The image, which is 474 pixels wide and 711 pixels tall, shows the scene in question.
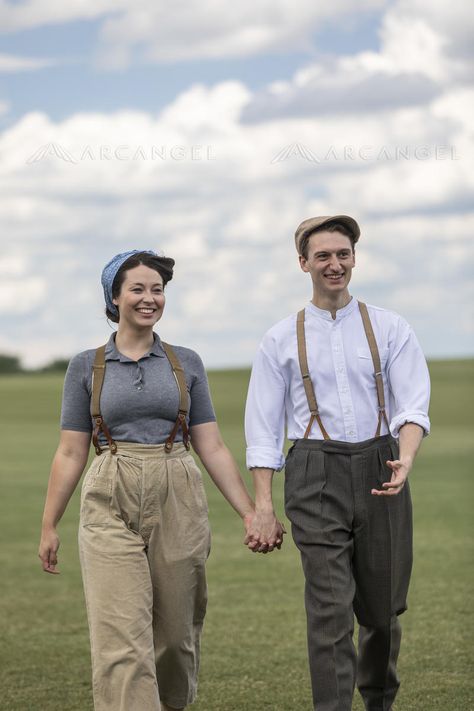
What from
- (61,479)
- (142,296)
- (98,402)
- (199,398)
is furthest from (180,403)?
(61,479)

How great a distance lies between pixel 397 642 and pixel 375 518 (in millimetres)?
712

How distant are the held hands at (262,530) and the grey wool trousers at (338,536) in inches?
3.7

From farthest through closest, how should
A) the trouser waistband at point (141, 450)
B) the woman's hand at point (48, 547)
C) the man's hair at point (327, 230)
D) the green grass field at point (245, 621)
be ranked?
the green grass field at point (245, 621) → the man's hair at point (327, 230) → the woman's hand at point (48, 547) → the trouser waistband at point (141, 450)

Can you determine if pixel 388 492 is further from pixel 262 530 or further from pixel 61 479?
pixel 61 479

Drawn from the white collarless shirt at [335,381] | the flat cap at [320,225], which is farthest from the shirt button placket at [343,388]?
the flat cap at [320,225]

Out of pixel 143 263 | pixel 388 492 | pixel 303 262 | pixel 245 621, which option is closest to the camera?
pixel 388 492

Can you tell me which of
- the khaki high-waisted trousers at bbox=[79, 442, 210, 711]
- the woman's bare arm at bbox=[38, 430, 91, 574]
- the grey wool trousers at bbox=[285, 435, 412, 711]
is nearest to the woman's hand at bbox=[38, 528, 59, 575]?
the woman's bare arm at bbox=[38, 430, 91, 574]

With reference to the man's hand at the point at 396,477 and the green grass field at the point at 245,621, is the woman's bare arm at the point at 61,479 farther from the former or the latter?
the green grass field at the point at 245,621

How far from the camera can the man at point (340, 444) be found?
228 inches

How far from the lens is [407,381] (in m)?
5.91

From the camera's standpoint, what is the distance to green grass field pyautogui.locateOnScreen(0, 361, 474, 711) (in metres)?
7.58

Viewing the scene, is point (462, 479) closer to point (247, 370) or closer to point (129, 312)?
point (129, 312)

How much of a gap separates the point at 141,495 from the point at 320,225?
4.86 ft

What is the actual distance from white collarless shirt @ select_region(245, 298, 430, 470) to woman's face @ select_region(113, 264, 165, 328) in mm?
538
